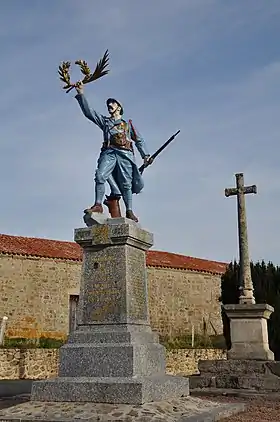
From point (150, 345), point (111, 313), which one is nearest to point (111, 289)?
point (111, 313)

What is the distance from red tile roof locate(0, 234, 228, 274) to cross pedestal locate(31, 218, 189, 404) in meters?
14.0

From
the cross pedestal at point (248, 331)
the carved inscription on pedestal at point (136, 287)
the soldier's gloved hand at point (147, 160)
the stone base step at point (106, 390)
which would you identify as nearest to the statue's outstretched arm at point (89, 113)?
the soldier's gloved hand at point (147, 160)

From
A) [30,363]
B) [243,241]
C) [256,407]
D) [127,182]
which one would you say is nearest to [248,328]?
[243,241]

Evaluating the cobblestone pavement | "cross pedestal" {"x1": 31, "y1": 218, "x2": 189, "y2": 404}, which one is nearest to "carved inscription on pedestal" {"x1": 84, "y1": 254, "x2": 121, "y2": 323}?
"cross pedestal" {"x1": 31, "y1": 218, "x2": 189, "y2": 404}

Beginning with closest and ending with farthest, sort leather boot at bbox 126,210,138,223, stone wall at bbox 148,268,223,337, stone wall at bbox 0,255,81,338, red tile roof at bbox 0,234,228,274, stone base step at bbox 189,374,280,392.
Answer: leather boot at bbox 126,210,138,223, stone base step at bbox 189,374,280,392, stone wall at bbox 0,255,81,338, red tile roof at bbox 0,234,228,274, stone wall at bbox 148,268,223,337

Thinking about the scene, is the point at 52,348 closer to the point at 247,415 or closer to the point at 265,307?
the point at 265,307

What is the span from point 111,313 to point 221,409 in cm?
178

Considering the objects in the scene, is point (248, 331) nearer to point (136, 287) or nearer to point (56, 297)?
point (136, 287)

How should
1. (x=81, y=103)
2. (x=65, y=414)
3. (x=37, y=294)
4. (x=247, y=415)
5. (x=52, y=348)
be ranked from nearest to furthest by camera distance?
(x=65, y=414) → (x=247, y=415) → (x=81, y=103) → (x=52, y=348) → (x=37, y=294)

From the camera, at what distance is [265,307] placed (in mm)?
10070

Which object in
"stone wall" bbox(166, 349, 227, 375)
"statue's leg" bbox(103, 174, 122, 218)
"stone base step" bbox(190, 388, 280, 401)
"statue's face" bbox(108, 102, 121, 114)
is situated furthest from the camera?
"stone wall" bbox(166, 349, 227, 375)

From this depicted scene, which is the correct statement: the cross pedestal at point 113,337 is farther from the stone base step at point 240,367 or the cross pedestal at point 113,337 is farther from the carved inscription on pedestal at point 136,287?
the stone base step at point 240,367

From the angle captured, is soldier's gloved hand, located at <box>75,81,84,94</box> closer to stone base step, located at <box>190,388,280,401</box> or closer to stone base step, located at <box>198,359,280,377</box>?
stone base step, located at <box>190,388,280,401</box>

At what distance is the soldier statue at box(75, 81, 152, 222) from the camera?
24.2ft
